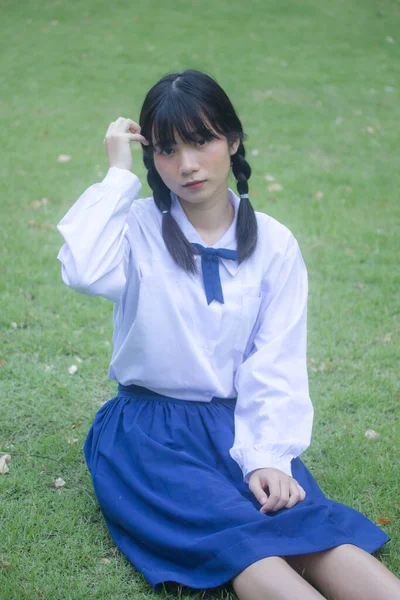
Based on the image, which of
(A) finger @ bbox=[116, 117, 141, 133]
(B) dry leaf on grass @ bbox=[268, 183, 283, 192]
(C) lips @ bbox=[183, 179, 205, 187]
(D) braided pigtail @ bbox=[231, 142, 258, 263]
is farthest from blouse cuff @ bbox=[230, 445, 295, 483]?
(B) dry leaf on grass @ bbox=[268, 183, 283, 192]

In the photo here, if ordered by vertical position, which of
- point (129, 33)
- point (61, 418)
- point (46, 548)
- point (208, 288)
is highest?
point (208, 288)

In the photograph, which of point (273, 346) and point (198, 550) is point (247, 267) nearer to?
point (273, 346)

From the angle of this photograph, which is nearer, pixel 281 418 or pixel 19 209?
pixel 281 418

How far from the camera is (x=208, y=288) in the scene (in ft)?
8.05

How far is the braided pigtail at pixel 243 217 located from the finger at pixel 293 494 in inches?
27.1

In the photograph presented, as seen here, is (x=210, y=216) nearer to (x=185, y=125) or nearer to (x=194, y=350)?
(x=185, y=125)

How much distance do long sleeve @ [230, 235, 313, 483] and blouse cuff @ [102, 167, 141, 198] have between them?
0.51 m

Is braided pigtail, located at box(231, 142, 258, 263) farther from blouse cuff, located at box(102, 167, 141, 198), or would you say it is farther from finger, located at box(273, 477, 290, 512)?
finger, located at box(273, 477, 290, 512)

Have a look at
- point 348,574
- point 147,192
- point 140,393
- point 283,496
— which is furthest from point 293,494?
point 147,192

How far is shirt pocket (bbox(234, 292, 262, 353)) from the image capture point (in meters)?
2.49

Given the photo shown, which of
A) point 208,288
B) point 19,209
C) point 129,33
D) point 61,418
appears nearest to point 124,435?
point 208,288

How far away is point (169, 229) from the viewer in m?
2.48

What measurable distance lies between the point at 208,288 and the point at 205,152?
407mm

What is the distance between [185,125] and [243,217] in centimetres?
36
